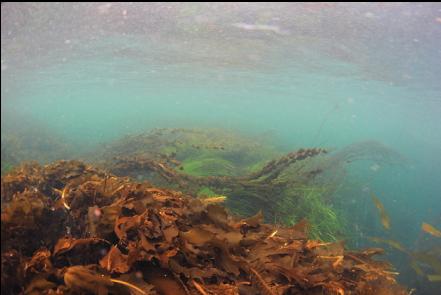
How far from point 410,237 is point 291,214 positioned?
1000 cm

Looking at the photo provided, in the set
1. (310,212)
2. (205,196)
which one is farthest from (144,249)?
(310,212)

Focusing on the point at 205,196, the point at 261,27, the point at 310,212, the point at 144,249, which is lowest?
the point at 310,212

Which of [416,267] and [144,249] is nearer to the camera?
[144,249]

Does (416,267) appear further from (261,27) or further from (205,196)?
(261,27)

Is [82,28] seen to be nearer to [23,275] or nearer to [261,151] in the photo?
[261,151]

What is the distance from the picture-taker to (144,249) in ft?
6.30

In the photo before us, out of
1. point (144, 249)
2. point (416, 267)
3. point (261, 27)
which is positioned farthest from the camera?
point (261, 27)

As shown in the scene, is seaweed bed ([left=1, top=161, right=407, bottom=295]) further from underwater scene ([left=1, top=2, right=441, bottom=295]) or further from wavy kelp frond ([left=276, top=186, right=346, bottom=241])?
wavy kelp frond ([left=276, top=186, right=346, bottom=241])

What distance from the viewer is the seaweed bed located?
5.22ft

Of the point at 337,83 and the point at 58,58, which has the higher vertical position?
the point at 58,58

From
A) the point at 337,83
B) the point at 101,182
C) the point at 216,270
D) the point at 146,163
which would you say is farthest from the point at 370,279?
the point at 337,83

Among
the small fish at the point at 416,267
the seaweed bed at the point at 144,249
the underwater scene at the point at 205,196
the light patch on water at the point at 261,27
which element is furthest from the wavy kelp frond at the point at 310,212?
the light patch on water at the point at 261,27

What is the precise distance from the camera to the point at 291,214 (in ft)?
16.4

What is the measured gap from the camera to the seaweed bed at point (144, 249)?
62.6 inches
